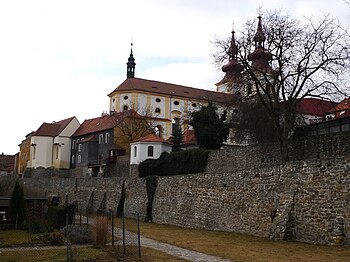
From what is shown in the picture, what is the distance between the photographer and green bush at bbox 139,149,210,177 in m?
33.6

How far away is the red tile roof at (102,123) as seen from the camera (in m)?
62.1

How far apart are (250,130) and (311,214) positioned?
14.4 meters

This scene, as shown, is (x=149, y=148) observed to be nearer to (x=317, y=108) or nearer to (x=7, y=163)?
(x=317, y=108)

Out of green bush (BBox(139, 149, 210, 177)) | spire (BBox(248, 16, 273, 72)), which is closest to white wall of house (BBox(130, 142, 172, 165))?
green bush (BBox(139, 149, 210, 177))

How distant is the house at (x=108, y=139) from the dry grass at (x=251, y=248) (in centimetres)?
3736

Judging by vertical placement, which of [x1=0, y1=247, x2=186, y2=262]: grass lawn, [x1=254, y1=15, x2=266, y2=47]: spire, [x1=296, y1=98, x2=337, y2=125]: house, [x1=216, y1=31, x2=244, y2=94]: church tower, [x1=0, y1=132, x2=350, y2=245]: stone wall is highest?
[x1=254, y1=15, x2=266, y2=47]: spire

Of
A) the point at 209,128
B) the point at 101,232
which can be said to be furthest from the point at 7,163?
the point at 101,232

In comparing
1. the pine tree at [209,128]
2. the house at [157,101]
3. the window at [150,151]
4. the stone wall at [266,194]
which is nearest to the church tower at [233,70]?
the stone wall at [266,194]

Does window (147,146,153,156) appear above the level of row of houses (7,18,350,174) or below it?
below

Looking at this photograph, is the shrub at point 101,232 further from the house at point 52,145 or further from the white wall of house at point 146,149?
the house at point 52,145

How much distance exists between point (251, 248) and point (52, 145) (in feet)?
208

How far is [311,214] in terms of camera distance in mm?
16656

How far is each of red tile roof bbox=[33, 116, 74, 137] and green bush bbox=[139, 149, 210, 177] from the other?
123ft

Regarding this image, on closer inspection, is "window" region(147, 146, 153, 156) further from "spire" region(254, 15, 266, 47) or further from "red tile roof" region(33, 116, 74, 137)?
"red tile roof" region(33, 116, 74, 137)
